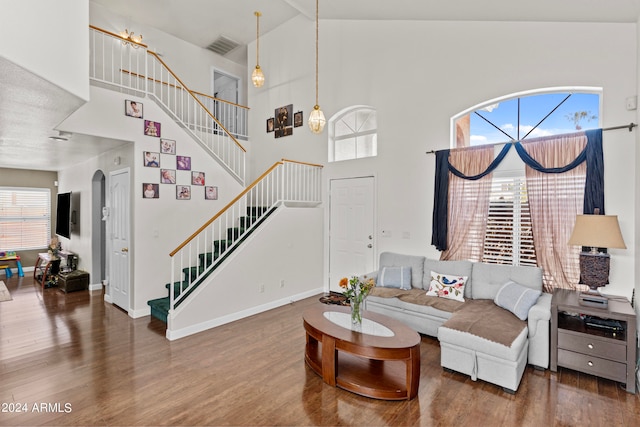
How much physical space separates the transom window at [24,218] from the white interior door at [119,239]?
15.0 feet

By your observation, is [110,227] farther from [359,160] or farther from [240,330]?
[359,160]

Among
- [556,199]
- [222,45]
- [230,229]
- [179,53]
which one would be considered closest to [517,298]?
[556,199]

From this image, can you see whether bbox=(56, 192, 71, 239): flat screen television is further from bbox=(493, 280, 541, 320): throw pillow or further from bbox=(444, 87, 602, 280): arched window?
bbox=(493, 280, 541, 320): throw pillow

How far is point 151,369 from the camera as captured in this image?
323 cm

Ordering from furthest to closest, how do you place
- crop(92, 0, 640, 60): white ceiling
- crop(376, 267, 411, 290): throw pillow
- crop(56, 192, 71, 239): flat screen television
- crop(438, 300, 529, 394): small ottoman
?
crop(56, 192, 71, 239): flat screen television → crop(376, 267, 411, 290): throw pillow → crop(92, 0, 640, 60): white ceiling → crop(438, 300, 529, 394): small ottoman

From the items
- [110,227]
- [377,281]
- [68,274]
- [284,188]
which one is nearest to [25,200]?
[68,274]

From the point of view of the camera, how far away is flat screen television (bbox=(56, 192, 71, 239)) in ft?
23.0

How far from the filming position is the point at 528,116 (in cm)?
425

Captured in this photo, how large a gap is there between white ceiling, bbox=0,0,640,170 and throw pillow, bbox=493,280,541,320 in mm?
3046

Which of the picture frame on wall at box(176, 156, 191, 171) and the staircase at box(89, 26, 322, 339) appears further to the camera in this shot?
Answer: the picture frame on wall at box(176, 156, 191, 171)

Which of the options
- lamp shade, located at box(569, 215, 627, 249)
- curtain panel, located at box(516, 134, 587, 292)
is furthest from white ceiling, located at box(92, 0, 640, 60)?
lamp shade, located at box(569, 215, 627, 249)

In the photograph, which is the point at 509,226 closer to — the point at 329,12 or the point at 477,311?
the point at 477,311

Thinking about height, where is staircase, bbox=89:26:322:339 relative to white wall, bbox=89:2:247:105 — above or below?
below

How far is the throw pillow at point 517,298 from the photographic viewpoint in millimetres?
3326
